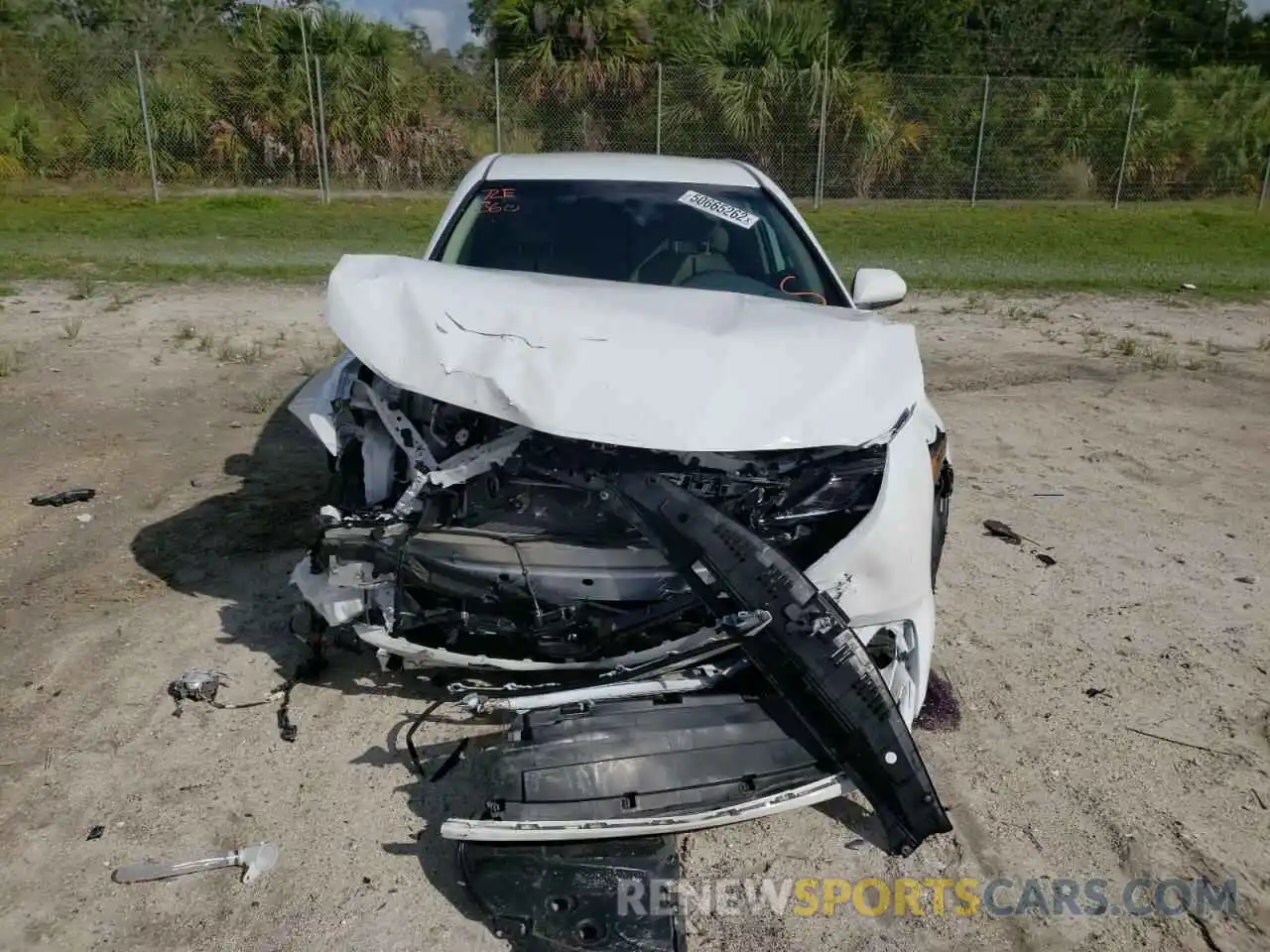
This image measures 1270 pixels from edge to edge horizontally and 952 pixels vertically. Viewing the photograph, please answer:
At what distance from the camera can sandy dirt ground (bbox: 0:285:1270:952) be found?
2.58 meters

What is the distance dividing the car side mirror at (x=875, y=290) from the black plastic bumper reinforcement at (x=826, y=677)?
80.0 inches

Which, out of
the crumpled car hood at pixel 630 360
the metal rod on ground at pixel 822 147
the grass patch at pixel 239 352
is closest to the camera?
the crumpled car hood at pixel 630 360

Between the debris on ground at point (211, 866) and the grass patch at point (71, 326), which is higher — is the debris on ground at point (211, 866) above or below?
below

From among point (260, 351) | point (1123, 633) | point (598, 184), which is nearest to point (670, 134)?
point (260, 351)

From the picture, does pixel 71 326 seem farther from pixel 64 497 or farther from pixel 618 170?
pixel 618 170

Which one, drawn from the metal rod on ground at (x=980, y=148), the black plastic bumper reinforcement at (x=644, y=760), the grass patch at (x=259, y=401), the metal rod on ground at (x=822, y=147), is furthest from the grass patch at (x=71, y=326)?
the metal rod on ground at (x=980, y=148)

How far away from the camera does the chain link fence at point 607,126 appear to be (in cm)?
1552

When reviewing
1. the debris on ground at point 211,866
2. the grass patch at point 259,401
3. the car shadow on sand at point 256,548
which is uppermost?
the grass patch at point 259,401

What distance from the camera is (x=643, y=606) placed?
285 cm

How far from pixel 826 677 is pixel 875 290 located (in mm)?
2317

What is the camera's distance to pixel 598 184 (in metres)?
4.56

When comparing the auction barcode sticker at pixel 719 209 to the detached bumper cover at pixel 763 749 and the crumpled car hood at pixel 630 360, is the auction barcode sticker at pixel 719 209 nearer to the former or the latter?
the crumpled car hood at pixel 630 360

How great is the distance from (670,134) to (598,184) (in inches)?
495

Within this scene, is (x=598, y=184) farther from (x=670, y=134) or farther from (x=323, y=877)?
(x=670, y=134)
